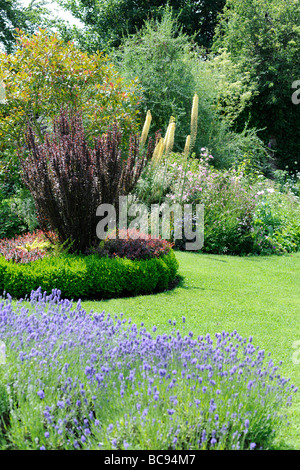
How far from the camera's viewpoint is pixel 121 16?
70.0 ft

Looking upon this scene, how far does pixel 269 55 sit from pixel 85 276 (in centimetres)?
1545

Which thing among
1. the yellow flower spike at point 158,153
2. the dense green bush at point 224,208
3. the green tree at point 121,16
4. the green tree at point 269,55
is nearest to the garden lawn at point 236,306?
the dense green bush at point 224,208

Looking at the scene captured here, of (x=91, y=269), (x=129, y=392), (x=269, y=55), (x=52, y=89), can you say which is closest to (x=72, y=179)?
(x=91, y=269)

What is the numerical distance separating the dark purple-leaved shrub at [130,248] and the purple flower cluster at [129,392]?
3027mm

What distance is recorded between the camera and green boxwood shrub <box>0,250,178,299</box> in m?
5.37

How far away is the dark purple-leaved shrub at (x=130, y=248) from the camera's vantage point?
20.0 ft

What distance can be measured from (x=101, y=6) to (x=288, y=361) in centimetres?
2163

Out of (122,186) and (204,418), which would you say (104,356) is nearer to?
(204,418)

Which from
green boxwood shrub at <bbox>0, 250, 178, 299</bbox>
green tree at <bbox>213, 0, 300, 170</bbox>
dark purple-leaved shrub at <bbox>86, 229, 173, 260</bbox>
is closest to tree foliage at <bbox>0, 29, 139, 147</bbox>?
dark purple-leaved shrub at <bbox>86, 229, 173, 260</bbox>

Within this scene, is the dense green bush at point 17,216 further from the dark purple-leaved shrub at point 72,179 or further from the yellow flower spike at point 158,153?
the yellow flower spike at point 158,153

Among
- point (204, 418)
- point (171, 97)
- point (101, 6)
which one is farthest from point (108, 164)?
point (101, 6)

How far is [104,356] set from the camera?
2779mm

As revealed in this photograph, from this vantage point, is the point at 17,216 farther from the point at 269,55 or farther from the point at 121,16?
the point at 121,16

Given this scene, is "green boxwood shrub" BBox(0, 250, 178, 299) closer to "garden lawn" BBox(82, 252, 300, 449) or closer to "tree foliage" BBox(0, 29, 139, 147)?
"garden lawn" BBox(82, 252, 300, 449)
